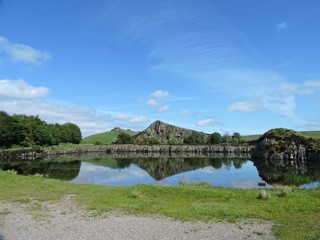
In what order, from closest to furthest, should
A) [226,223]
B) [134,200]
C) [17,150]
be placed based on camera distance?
[226,223] → [134,200] → [17,150]

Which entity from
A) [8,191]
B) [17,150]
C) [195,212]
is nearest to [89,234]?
[195,212]

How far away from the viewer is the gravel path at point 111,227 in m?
17.7

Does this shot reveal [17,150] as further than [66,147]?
No

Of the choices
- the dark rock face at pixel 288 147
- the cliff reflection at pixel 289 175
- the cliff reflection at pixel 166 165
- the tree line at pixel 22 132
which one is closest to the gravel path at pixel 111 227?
the cliff reflection at pixel 289 175

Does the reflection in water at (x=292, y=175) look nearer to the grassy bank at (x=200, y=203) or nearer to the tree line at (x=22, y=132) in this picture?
the grassy bank at (x=200, y=203)

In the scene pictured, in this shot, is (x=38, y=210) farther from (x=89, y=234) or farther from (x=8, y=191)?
(x=8, y=191)

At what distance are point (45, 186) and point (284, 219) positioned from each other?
24885 millimetres

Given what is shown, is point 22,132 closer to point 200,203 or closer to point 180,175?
point 180,175

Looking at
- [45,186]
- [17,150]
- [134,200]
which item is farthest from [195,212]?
[17,150]

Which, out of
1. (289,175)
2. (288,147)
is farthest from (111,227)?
(288,147)

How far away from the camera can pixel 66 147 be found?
191375mm

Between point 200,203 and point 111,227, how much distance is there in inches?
322

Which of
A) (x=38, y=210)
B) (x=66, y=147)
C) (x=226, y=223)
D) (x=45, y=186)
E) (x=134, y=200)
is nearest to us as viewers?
(x=226, y=223)

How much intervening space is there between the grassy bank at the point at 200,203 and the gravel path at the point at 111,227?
1.26 metres
